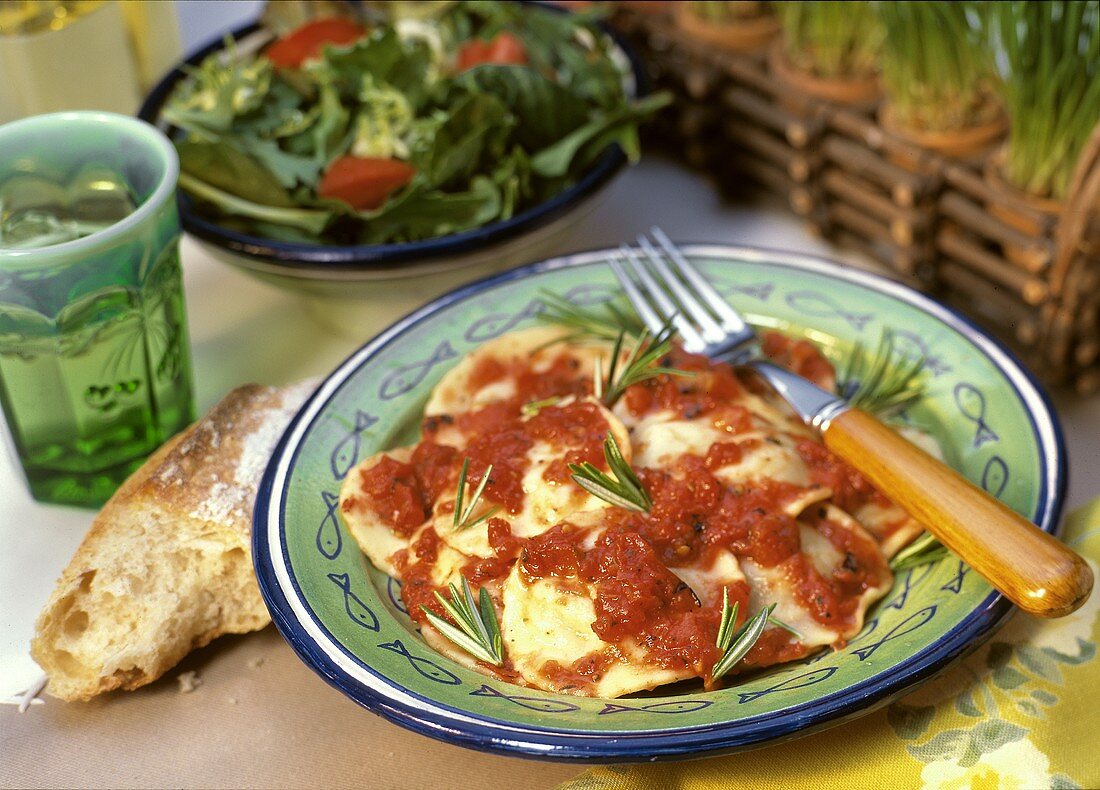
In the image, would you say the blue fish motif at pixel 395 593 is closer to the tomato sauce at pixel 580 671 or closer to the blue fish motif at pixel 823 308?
the tomato sauce at pixel 580 671

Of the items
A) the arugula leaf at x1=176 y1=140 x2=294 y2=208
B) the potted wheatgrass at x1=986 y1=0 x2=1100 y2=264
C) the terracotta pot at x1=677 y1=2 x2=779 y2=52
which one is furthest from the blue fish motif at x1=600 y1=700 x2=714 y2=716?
the terracotta pot at x1=677 y1=2 x2=779 y2=52

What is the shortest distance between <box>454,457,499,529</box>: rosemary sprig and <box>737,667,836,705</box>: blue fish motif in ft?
1.62

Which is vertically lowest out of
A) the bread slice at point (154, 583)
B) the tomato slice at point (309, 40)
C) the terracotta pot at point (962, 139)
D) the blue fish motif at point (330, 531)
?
the bread slice at point (154, 583)

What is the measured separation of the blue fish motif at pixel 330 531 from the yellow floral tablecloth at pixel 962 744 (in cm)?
52

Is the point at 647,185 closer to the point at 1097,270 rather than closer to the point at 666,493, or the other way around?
the point at 1097,270

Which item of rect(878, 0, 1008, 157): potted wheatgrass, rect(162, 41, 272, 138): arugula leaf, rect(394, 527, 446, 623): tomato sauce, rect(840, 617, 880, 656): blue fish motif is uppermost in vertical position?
rect(878, 0, 1008, 157): potted wheatgrass

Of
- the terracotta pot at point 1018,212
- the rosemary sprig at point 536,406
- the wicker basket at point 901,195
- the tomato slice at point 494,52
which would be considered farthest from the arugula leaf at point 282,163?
the terracotta pot at point 1018,212

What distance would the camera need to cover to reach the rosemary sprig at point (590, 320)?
2248mm

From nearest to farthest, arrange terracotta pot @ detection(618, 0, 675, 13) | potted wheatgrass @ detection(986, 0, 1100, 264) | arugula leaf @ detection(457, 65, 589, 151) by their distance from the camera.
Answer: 1. potted wheatgrass @ detection(986, 0, 1100, 264)
2. arugula leaf @ detection(457, 65, 589, 151)
3. terracotta pot @ detection(618, 0, 675, 13)

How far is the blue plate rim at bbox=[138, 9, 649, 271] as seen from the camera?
2.33 metres

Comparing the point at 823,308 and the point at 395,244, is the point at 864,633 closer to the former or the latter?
the point at 823,308

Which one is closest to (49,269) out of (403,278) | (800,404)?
(403,278)

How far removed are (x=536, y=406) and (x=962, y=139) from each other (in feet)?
3.72

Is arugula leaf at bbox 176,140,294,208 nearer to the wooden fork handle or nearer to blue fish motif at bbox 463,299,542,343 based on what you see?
blue fish motif at bbox 463,299,542,343
